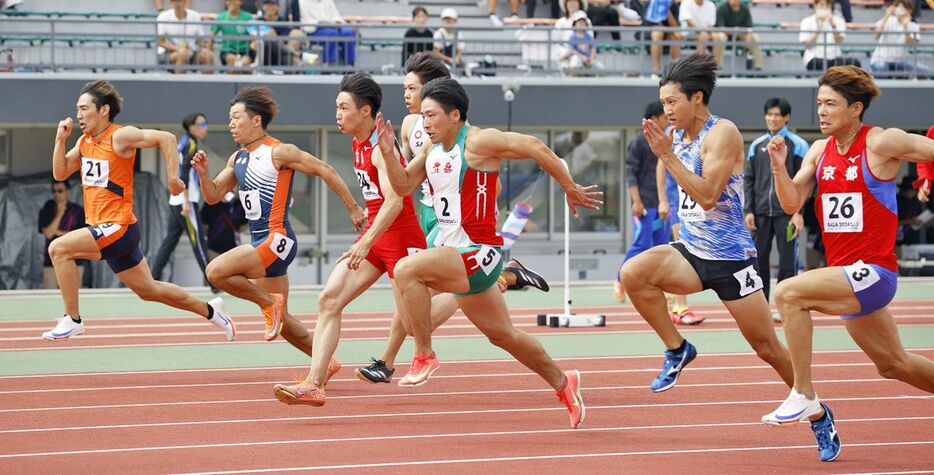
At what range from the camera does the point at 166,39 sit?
19047 millimetres

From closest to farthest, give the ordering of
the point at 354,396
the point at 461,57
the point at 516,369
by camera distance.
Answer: the point at 354,396
the point at 516,369
the point at 461,57

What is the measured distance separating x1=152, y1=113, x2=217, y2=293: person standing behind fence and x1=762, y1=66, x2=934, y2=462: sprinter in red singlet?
10467 mm

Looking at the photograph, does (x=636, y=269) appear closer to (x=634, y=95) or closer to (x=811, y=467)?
(x=811, y=467)

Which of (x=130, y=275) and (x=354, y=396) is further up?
(x=130, y=275)

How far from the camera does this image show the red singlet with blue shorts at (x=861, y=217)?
674cm

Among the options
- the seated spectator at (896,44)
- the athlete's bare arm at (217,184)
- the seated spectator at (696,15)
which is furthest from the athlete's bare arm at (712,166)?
the seated spectator at (896,44)

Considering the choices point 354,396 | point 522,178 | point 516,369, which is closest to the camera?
point 354,396

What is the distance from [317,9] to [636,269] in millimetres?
13570

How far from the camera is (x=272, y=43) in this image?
19484 millimetres

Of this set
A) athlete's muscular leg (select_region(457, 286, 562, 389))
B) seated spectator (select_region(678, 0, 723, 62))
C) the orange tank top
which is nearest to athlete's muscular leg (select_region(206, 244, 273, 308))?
the orange tank top

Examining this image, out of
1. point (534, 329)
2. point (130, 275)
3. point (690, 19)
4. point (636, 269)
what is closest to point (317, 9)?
point (690, 19)

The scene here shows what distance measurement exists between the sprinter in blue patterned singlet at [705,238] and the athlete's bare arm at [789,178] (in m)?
0.40

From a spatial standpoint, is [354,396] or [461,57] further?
[461,57]

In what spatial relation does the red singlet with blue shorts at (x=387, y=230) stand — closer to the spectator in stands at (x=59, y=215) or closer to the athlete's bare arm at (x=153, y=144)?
the athlete's bare arm at (x=153, y=144)
